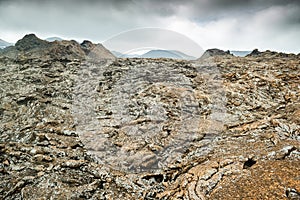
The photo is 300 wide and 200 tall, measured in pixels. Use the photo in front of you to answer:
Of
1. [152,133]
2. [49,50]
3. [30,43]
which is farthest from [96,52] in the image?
[152,133]

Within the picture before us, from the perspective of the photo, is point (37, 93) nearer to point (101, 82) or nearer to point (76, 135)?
point (101, 82)

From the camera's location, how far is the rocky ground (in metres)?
12.2

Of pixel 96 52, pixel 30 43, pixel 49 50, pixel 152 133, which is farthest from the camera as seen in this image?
pixel 96 52

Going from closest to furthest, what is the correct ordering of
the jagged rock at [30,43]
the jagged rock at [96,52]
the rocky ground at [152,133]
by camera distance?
the rocky ground at [152,133], the jagged rock at [30,43], the jagged rock at [96,52]

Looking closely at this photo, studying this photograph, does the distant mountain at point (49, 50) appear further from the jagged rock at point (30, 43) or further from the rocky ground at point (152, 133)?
the rocky ground at point (152, 133)

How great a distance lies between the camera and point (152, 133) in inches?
743

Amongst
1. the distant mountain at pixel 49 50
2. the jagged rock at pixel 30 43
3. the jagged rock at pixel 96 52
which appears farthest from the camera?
the jagged rock at pixel 96 52

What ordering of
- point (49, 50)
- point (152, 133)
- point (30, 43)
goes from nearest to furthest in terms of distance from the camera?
point (152, 133) → point (49, 50) → point (30, 43)

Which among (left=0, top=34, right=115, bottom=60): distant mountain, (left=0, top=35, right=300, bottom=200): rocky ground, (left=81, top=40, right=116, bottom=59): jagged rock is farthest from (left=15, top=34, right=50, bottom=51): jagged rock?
(left=0, top=35, right=300, bottom=200): rocky ground

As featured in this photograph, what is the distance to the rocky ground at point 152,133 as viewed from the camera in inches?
479

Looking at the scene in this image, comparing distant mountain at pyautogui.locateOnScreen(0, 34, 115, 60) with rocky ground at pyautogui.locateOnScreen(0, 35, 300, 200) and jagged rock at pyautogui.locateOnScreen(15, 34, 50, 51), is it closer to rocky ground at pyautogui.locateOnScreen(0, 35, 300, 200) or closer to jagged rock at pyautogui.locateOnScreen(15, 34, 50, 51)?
jagged rock at pyautogui.locateOnScreen(15, 34, 50, 51)

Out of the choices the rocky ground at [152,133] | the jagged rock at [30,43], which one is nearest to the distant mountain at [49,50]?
the jagged rock at [30,43]

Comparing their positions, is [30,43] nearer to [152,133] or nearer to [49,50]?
[49,50]

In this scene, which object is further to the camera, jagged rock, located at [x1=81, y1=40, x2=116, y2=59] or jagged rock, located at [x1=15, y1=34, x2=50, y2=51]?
jagged rock, located at [x1=81, y1=40, x2=116, y2=59]
